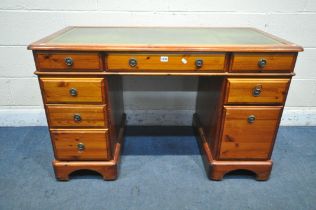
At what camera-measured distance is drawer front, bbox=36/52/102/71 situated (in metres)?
1.14

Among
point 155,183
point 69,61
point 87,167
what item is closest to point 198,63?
point 69,61

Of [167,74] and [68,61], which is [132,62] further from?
[68,61]

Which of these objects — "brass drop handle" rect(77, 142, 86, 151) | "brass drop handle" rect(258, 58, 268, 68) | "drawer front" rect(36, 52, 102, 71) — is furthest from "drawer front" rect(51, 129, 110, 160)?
"brass drop handle" rect(258, 58, 268, 68)

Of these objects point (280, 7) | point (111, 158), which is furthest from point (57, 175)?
point (280, 7)

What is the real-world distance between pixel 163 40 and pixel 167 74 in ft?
0.60

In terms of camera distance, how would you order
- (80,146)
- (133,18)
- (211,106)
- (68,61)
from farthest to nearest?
(133,18), (211,106), (80,146), (68,61)

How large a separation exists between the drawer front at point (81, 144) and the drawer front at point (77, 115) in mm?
42

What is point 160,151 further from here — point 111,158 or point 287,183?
point 287,183

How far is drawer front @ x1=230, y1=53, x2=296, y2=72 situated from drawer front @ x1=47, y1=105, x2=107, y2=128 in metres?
0.70

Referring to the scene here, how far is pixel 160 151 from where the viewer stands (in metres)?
1.74

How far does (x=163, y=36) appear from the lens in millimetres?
1352

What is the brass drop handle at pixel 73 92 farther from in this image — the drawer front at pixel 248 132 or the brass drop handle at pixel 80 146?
the drawer front at pixel 248 132

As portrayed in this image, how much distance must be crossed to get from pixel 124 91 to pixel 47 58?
0.82m

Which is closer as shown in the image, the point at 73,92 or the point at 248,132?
the point at 73,92
